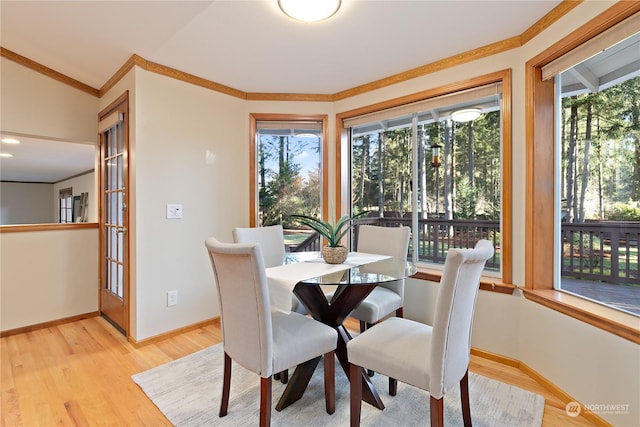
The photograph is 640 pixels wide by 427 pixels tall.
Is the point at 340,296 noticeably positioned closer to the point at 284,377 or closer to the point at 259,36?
the point at 284,377

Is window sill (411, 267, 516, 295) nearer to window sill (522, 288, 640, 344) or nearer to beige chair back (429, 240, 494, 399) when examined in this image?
window sill (522, 288, 640, 344)

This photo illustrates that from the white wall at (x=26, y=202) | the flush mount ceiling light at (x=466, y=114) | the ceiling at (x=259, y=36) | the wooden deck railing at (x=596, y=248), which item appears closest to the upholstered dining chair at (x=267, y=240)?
the ceiling at (x=259, y=36)

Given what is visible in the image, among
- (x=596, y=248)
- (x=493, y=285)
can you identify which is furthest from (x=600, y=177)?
(x=493, y=285)

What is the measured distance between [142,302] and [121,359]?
435 mm

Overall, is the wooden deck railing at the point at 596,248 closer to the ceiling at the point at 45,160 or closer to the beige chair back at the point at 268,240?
the beige chair back at the point at 268,240

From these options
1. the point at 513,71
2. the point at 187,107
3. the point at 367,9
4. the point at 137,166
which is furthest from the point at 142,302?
the point at 513,71

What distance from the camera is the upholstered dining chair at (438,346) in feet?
4.24

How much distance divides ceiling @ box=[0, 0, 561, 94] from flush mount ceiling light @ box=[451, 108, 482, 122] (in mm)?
471

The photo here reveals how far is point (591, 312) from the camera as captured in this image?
1.69 metres

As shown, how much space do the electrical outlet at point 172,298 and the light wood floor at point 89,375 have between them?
0.97ft

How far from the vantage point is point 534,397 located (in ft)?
6.09

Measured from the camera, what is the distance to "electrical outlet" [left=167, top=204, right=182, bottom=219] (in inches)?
108

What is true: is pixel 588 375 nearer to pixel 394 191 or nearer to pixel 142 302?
pixel 394 191

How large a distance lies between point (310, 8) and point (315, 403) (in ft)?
7.36
